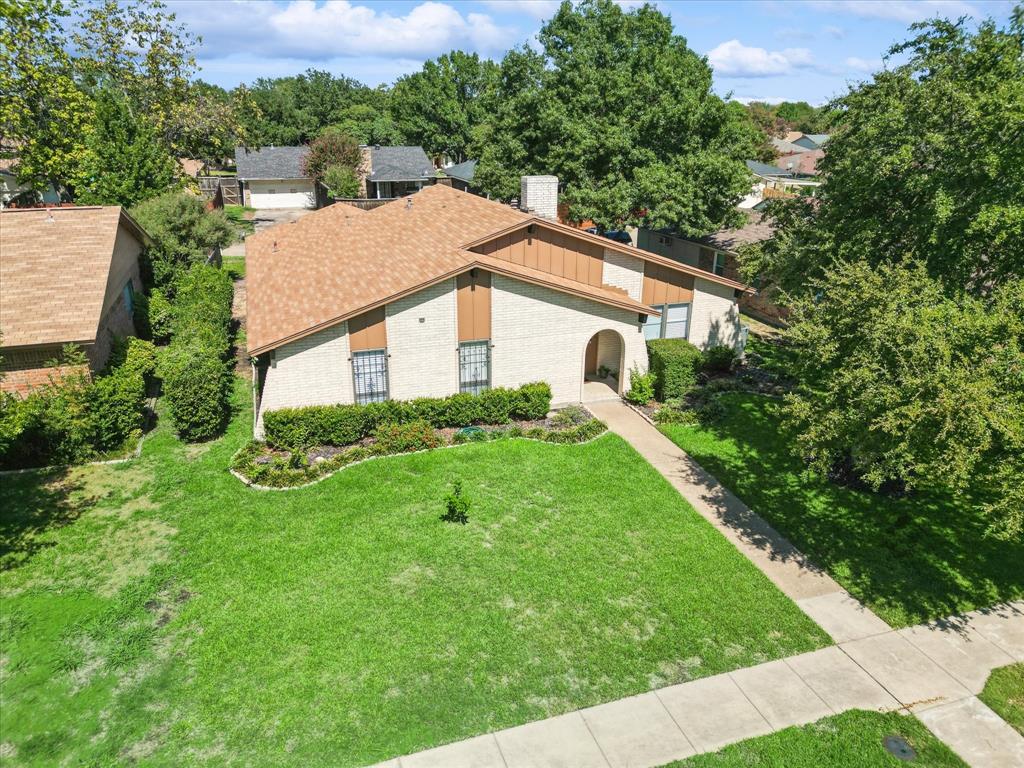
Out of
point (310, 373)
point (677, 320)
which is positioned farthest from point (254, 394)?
point (677, 320)

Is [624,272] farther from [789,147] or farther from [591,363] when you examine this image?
[789,147]

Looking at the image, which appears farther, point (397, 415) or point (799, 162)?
point (799, 162)

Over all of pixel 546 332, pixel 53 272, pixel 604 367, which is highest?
pixel 53 272

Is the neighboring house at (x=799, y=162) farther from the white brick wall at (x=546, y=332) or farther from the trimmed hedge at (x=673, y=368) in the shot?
the white brick wall at (x=546, y=332)

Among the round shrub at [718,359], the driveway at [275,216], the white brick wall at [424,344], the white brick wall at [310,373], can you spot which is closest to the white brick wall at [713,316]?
the round shrub at [718,359]

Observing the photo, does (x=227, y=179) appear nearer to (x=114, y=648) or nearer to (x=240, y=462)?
(x=240, y=462)

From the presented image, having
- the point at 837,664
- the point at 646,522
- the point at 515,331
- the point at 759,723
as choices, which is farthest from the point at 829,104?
the point at 759,723

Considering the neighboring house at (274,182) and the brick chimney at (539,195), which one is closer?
the brick chimney at (539,195)

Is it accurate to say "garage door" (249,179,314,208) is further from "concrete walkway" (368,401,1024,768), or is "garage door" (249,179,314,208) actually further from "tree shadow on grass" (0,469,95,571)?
"concrete walkway" (368,401,1024,768)

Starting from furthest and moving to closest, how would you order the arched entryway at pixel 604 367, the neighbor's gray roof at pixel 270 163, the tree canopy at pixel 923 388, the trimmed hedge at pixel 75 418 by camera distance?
the neighbor's gray roof at pixel 270 163 < the arched entryway at pixel 604 367 < the trimmed hedge at pixel 75 418 < the tree canopy at pixel 923 388
